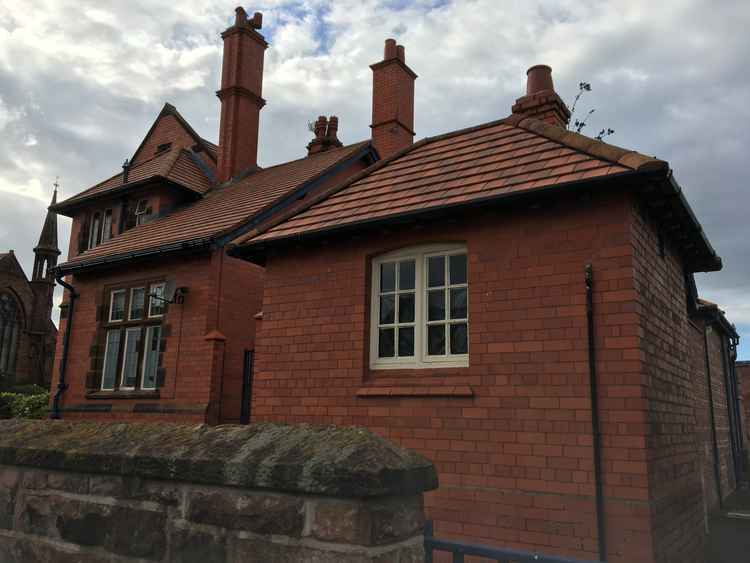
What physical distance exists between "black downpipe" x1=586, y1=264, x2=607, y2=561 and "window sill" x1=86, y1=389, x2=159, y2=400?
9106 mm

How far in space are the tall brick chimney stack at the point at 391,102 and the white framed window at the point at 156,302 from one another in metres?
6.79

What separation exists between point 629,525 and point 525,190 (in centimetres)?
307

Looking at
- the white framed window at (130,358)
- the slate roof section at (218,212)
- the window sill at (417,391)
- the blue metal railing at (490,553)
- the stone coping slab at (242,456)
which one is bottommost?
the blue metal railing at (490,553)

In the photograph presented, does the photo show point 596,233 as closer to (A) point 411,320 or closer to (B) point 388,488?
(A) point 411,320

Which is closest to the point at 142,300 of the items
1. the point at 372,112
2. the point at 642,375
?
the point at 372,112

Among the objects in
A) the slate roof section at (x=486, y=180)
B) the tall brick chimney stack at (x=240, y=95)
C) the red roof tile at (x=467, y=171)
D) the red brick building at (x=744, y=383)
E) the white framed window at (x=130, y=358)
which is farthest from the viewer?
the red brick building at (x=744, y=383)

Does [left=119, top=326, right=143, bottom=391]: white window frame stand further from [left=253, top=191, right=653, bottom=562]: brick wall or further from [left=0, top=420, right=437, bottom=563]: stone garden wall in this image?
[left=0, top=420, right=437, bottom=563]: stone garden wall

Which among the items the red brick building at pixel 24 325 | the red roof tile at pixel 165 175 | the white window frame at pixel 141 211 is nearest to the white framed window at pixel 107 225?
the red roof tile at pixel 165 175

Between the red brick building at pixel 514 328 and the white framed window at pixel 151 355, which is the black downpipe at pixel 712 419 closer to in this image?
the red brick building at pixel 514 328

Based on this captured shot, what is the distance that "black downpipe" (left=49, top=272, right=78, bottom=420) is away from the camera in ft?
46.2

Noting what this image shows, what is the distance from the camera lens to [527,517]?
18.8 ft

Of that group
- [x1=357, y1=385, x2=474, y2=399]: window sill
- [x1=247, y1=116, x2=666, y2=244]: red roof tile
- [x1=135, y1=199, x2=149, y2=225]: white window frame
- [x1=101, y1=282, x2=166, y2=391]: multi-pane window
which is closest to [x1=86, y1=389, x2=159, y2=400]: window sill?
[x1=101, y1=282, x2=166, y2=391]: multi-pane window

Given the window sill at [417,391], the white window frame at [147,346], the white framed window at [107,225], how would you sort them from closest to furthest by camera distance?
the window sill at [417,391] < the white window frame at [147,346] < the white framed window at [107,225]

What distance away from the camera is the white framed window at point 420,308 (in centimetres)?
671
